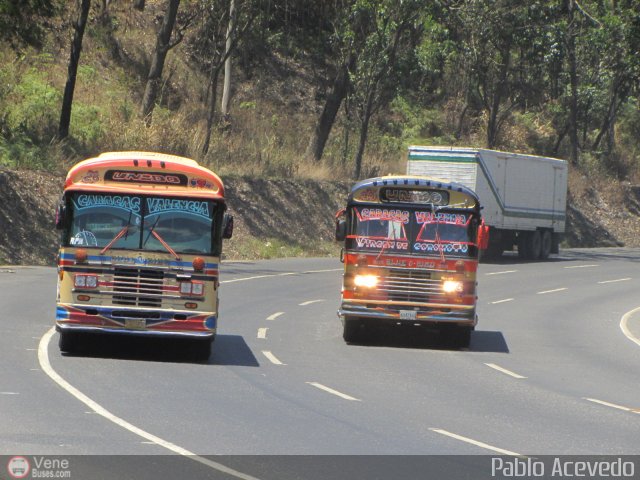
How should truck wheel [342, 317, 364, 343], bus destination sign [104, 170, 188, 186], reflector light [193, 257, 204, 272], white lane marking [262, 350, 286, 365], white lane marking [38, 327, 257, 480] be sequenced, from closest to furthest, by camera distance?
white lane marking [38, 327, 257, 480] → reflector light [193, 257, 204, 272] → bus destination sign [104, 170, 188, 186] → white lane marking [262, 350, 286, 365] → truck wheel [342, 317, 364, 343]

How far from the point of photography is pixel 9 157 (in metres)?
38.6

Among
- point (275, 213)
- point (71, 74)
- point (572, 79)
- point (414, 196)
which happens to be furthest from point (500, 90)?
point (414, 196)

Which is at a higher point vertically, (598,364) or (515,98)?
(515,98)

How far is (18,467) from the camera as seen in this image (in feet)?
30.7

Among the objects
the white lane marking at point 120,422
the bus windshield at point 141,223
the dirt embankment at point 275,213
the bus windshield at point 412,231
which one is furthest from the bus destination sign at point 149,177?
the dirt embankment at point 275,213

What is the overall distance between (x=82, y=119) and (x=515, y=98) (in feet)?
90.2

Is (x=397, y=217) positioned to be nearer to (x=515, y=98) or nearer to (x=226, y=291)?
(x=226, y=291)

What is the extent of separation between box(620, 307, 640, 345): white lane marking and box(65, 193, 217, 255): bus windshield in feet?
33.4

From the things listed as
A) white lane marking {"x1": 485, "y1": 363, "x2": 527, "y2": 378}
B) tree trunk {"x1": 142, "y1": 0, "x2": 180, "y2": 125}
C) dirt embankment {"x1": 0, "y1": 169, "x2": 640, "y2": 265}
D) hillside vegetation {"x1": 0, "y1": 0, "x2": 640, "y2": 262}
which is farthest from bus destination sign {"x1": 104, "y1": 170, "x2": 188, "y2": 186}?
tree trunk {"x1": 142, "y1": 0, "x2": 180, "y2": 125}

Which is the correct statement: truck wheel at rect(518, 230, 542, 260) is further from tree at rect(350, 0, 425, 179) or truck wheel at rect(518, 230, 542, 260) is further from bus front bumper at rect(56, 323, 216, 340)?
bus front bumper at rect(56, 323, 216, 340)

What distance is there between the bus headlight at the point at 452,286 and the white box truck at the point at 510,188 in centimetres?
2213

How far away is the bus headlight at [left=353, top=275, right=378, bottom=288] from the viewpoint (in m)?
20.1

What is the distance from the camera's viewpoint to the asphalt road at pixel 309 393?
10.8 m

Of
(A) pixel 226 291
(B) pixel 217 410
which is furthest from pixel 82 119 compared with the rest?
(B) pixel 217 410
